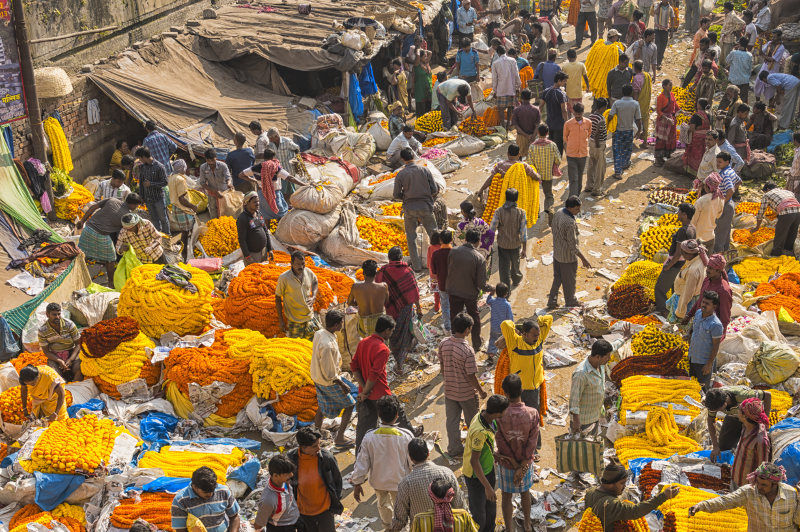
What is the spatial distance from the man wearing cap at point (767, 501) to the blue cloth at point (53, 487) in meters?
4.62

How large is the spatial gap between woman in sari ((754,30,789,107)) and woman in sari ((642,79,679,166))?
212 centimetres

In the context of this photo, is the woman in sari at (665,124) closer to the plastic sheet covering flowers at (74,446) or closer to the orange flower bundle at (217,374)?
the orange flower bundle at (217,374)

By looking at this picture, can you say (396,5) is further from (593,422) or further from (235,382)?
(593,422)

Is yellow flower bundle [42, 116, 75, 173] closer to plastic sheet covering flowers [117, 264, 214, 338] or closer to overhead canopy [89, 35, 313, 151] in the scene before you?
overhead canopy [89, 35, 313, 151]

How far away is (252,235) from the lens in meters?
10.1

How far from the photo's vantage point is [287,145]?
12469 millimetres

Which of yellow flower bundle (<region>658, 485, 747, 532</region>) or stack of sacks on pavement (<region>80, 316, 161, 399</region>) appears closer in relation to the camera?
yellow flower bundle (<region>658, 485, 747, 532</region>)

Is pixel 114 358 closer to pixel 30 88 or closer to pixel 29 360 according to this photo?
pixel 29 360

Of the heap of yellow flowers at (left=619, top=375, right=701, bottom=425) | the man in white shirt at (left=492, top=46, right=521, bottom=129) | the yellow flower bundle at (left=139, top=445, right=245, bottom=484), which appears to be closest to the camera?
the yellow flower bundle at (left=139, top=445, right=245, bottom=484)

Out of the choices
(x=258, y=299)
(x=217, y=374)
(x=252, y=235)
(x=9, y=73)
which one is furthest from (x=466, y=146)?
(x=217, y=374)

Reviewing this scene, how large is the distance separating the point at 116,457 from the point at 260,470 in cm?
123

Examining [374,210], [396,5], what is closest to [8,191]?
[374,210]

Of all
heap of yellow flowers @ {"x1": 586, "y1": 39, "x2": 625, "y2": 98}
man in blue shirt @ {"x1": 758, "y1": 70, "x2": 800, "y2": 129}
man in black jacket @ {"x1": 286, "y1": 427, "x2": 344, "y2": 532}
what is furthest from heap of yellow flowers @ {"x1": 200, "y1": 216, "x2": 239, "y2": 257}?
man in blue shirt @ {"x1": 758, "y1": 70, "x2": 800, "y2": 129}

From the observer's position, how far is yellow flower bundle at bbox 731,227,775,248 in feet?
35.2
